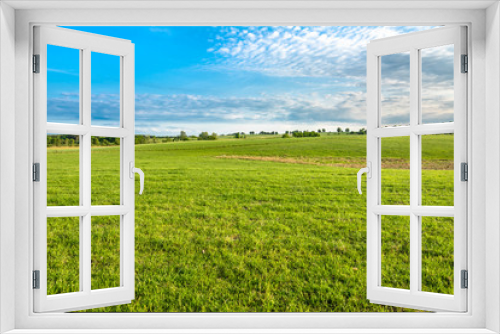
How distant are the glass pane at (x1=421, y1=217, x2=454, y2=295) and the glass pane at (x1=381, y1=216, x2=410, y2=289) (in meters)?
0.21

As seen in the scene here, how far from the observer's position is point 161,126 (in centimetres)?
1155

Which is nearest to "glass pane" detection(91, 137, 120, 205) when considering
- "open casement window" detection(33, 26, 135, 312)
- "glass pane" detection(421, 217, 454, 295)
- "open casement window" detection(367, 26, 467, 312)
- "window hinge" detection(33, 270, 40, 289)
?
"open casement window" detection(33, 26, 135, 312)

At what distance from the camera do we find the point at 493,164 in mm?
1627

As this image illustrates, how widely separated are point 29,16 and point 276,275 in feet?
12.4

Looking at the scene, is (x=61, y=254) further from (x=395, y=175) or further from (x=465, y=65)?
(x=395, y=175)

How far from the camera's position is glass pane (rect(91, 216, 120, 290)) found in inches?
149

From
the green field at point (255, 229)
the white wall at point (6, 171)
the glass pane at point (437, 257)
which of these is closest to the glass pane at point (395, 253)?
the green field at point (255, 229)

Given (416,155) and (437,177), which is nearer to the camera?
(416,155)

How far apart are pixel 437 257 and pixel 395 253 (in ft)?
1.64

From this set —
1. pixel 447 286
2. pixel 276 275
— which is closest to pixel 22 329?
pixel 276 275

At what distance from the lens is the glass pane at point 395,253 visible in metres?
3.95

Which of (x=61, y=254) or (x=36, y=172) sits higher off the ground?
(x=36, y=172)

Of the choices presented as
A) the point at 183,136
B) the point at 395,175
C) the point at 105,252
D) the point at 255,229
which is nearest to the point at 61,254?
the point at 105,252

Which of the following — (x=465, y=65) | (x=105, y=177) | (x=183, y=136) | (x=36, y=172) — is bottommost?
(x=105, y=177)
